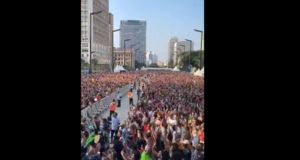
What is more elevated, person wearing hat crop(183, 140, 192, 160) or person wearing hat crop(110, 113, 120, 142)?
person wearing hat crop(110, 113, 120, 142)

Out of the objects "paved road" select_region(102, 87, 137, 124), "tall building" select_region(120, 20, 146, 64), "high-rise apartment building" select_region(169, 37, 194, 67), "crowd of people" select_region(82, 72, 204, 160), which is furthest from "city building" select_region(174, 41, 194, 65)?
"paved road" select_region(102, 87, 137, 124)

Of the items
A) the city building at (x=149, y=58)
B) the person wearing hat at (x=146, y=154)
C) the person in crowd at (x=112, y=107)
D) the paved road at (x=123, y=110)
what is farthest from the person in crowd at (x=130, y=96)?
the person wearing hat at (x=146, y=154)

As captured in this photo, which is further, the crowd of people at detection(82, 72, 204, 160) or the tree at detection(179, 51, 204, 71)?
the tree at detection(179, 51, 204, 71)

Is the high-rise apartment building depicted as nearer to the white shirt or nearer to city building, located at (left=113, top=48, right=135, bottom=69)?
city building, located at (left=113, top=48, right=135, bottom=69)

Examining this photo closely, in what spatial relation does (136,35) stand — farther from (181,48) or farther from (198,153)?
(198,153)

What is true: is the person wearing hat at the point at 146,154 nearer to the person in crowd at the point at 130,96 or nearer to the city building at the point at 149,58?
the person in crowd at the point at 130,96

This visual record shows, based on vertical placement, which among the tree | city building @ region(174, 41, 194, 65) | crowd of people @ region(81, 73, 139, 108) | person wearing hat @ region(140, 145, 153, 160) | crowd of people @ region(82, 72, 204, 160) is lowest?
person wearing hat @ region(140, 145, 153, 160)
